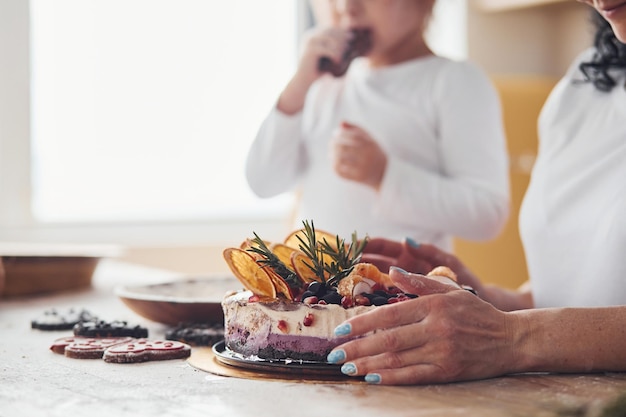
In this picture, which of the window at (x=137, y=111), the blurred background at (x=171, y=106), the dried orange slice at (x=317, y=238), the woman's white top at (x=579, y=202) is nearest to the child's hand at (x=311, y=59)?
the woman's white top at (x=579, y=202)

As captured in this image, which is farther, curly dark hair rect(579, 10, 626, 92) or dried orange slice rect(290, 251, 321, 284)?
curly dark hair rect(579, 10, 626, 92)

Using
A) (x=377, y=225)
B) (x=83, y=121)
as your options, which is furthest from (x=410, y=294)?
(x=83, y=121)

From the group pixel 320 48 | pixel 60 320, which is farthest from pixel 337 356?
pixel 320 48

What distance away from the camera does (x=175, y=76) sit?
13.9 ft

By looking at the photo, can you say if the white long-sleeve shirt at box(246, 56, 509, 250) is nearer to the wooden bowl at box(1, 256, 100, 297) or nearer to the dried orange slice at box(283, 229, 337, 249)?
the wooden bowl at box(1, 256, 100, 297)

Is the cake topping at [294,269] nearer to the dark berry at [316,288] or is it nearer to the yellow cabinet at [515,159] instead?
the dark berry at [316,288]

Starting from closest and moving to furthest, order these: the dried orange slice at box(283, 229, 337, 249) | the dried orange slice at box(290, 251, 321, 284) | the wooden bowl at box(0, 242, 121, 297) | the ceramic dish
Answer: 1. the dried orange slice at box(290, 251, 321, 284)
2. the dried orange slice at box(283, 229, 337, 249)
3. the ceramic dish
4. the wooden bowl at box(0, 242, 121, 297)

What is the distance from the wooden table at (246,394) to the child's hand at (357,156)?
870 mm

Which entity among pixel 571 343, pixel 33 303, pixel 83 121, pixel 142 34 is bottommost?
pixel 33 303

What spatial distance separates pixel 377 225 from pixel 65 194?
2.37 meters

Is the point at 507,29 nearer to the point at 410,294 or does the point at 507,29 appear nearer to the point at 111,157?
the point at 111,157

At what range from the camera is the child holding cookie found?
194cm

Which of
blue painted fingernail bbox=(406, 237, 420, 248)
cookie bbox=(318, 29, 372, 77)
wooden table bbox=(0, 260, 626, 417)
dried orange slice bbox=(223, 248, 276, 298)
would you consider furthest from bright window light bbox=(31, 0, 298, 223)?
dried orange slice bbox=(223, 248, 276, 298)

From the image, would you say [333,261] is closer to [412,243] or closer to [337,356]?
[337,356]
